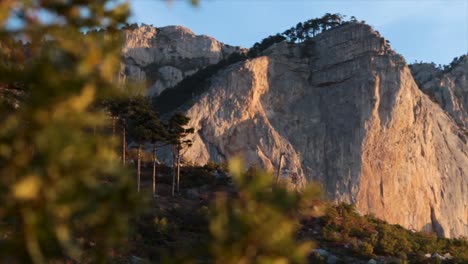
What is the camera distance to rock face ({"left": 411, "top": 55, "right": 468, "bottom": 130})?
63.8 meters

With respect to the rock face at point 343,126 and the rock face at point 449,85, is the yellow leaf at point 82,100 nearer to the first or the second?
the rock face at point 343,126

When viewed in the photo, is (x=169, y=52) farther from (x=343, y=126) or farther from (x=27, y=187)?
(x=27, y=187)

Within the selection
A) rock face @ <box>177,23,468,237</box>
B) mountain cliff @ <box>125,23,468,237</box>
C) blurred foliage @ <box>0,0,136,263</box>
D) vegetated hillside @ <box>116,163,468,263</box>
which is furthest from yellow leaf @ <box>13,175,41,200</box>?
mountain cliff @ <box>125,23,468,237</box>

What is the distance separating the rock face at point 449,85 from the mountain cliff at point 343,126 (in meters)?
12.0

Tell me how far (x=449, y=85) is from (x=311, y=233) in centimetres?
4183

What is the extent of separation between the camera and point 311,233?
29.1m

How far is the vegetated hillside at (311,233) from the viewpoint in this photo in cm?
2378

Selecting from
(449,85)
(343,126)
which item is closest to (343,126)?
(343,126)

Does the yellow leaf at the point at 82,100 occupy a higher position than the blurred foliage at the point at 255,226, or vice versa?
the yellow leaf at the point at 82,100

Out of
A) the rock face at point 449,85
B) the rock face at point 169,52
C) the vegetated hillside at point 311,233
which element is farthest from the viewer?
the rock face at point 169,52

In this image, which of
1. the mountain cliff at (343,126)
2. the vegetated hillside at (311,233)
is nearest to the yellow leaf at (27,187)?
the vegetated hillside at (311,233)

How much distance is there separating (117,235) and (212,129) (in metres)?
43.2

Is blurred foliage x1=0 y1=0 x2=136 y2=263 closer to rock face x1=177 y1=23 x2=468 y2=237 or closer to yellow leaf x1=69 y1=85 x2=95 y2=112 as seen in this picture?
yellow leaf x1=69 y1=85 x2=95 y2=112

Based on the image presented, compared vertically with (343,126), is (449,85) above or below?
above
